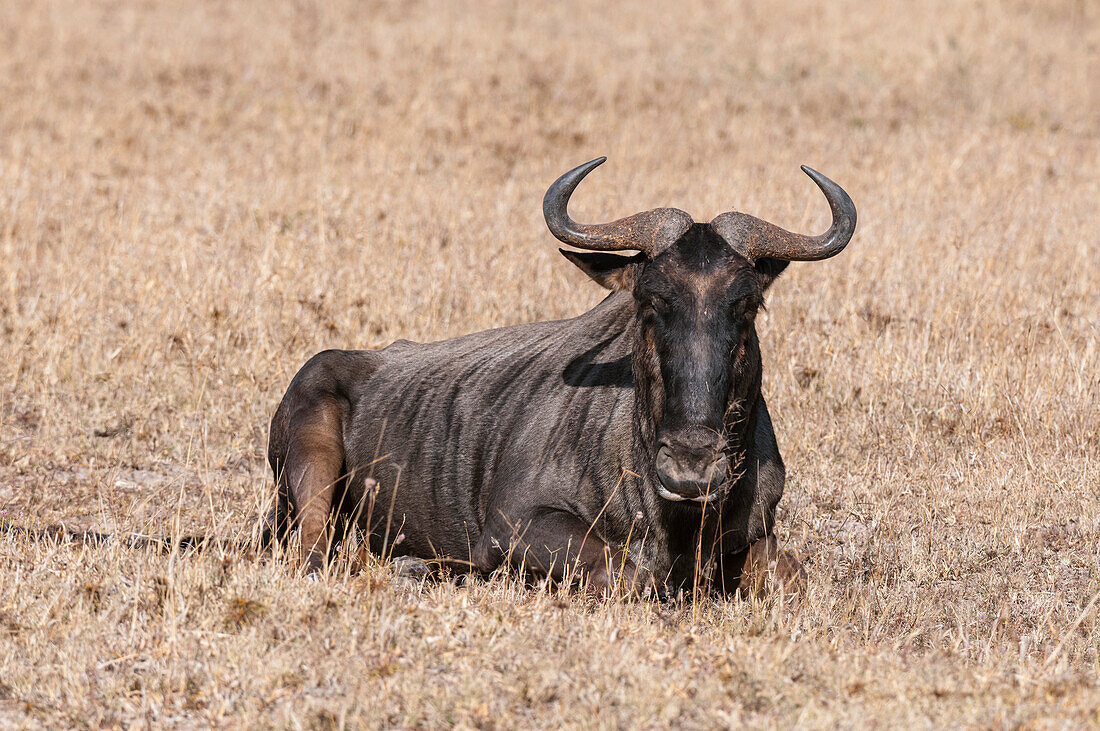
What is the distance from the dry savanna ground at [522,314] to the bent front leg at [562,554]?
0.68 ft

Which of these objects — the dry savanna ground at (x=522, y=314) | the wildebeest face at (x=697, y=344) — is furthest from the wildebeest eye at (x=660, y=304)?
the dry savanna ground at (x=522, y=314)

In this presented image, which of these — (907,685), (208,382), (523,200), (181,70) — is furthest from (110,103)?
(907,685)

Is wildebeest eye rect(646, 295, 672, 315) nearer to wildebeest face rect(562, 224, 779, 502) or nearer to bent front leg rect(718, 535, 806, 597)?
wildebeest face rect(562, 224, 779, 502)

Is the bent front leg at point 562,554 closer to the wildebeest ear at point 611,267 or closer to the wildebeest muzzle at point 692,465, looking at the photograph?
the wildebeest muzzle at point 692,465

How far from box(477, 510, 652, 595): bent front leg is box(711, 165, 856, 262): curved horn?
1654mm

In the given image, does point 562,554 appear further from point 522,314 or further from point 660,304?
point 522,314

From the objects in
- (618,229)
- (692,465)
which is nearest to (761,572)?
(692,465)

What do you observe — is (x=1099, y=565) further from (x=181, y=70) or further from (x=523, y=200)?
(x=181, y=70)

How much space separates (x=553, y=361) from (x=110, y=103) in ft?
43.3

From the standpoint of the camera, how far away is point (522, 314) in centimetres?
1086

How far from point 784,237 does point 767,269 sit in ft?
0.68

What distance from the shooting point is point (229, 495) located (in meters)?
8.08

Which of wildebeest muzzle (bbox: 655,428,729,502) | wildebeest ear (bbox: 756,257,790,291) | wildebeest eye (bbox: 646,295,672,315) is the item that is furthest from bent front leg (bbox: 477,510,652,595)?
wildebeest ear (bbox: 756,257,790,291)

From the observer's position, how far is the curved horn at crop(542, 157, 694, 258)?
6.08 meters
